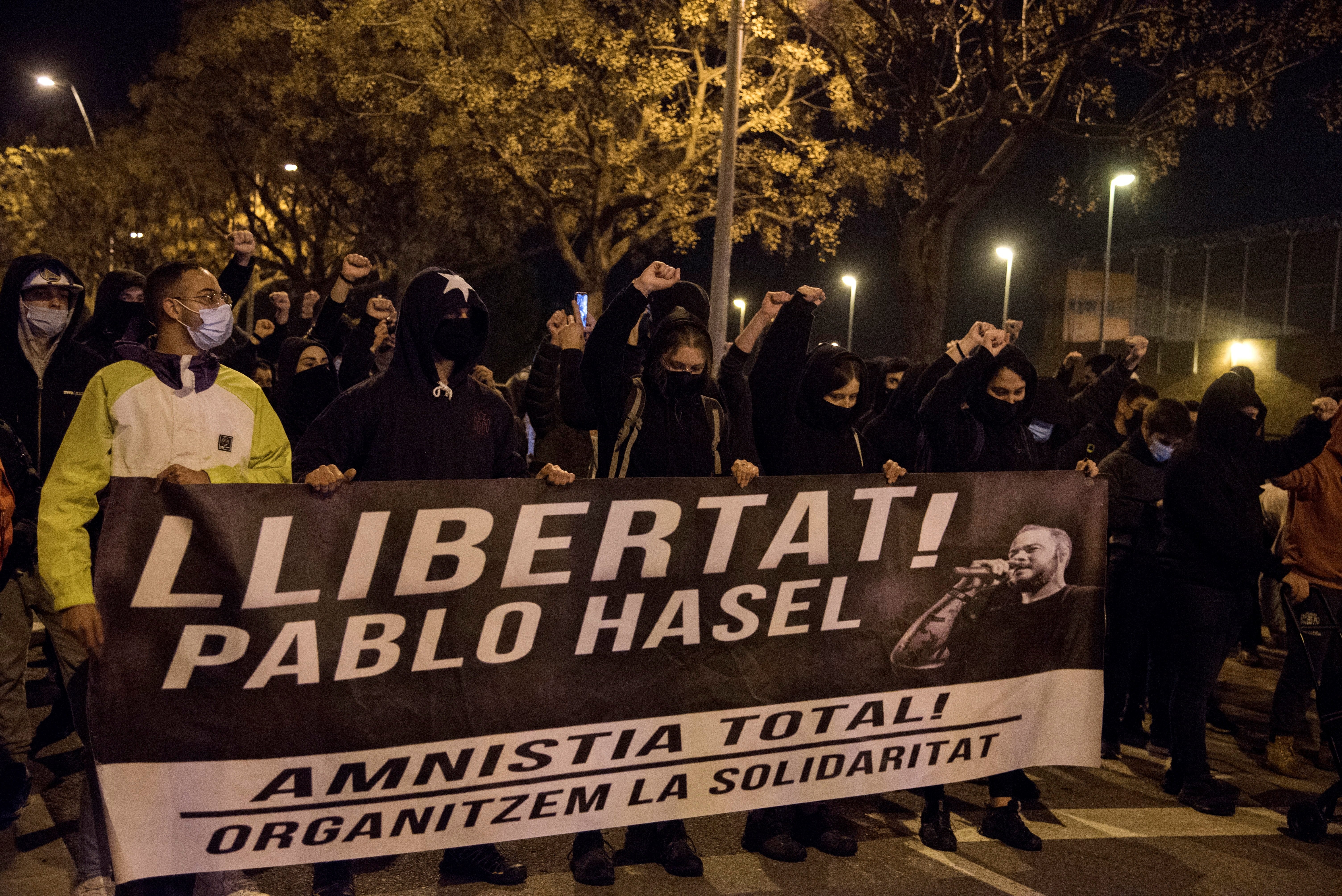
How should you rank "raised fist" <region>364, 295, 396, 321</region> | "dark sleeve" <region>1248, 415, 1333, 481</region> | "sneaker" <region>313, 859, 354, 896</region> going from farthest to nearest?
"dark sleeve" <region>1248, 415, 1333, 481</region>, "raised fist" <region>364, 295, 396, 321</region>, "sneaker" <region>313, 859, 354, 896</region>

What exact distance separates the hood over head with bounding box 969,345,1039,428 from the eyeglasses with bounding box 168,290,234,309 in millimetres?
2988

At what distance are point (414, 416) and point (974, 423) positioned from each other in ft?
8.18

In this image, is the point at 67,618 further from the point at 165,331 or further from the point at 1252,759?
the point at 1252,759

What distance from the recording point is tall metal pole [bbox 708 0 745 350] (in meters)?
12.9

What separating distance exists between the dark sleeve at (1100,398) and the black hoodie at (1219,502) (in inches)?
44.3

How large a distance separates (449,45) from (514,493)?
54.5 feet

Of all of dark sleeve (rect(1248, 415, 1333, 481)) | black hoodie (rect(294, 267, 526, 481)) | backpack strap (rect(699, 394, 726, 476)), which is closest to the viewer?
black hoodie (rect(294, 267, 526, 481))

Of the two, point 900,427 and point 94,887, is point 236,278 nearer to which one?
point 94,887

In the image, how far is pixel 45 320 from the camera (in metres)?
4.50

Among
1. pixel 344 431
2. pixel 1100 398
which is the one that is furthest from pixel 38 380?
pixel 1100 398

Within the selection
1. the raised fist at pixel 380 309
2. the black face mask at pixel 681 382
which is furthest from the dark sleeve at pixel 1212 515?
the raised fist at pixel 380 309

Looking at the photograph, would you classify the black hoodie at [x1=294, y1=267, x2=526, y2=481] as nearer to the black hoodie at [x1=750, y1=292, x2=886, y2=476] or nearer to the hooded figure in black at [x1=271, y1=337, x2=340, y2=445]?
the black hoodie at [x1=750, y1=292, x2=886, y2=476]

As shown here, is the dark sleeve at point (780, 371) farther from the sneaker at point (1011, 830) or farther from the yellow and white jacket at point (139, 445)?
the yellow and white jacket at point (139, 445)

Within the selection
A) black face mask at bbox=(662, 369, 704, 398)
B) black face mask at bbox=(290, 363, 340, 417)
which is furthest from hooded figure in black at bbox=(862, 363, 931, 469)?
black face mask at bbox=(290, 363, 340, 417)
